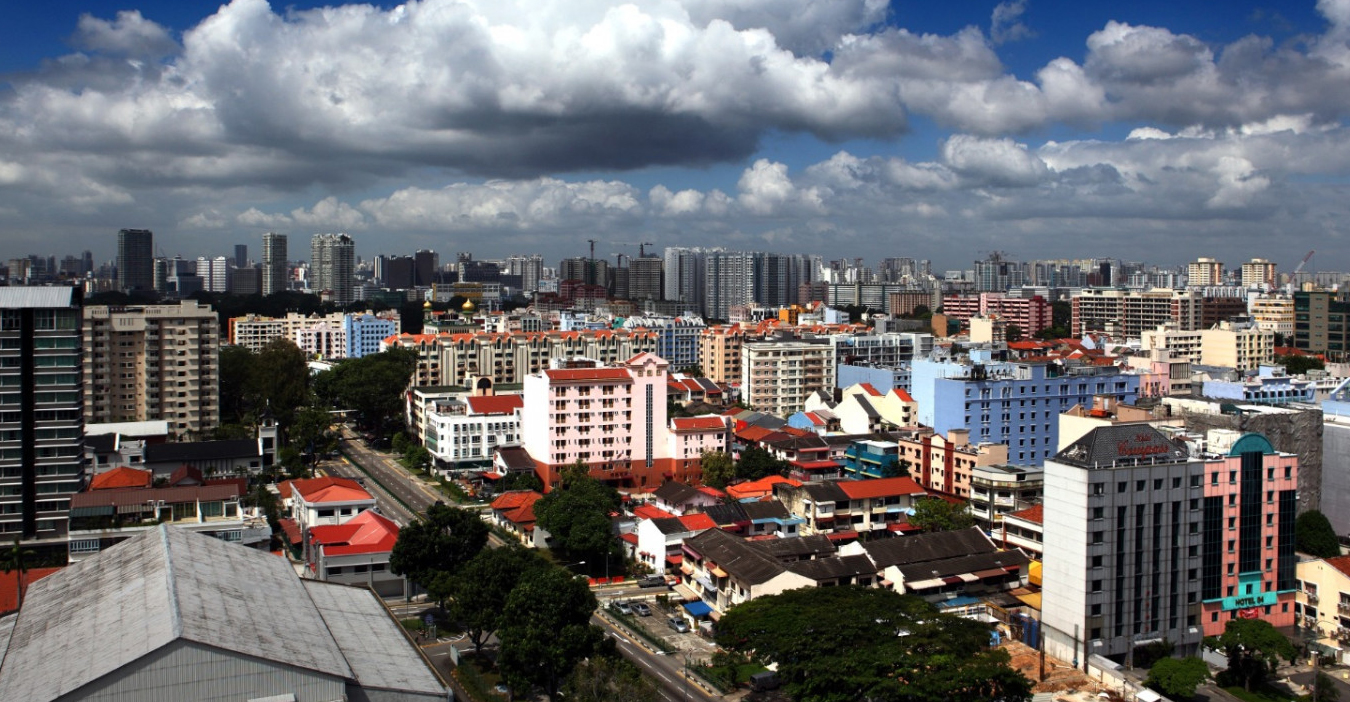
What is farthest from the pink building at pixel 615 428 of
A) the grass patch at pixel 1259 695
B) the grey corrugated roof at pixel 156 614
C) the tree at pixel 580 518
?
the grass patch at pixel 1259 695

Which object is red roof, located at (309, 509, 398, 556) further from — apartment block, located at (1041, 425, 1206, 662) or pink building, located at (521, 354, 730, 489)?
apartment block, located at (1041, 425, 1206, 662)

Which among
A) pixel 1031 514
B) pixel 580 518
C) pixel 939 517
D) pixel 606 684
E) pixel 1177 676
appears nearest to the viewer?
→ pixel 606 684

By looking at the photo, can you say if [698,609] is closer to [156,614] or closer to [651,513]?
[651,513]

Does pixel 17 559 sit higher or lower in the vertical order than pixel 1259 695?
higher

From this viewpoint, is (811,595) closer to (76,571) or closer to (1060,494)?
(1060,494)

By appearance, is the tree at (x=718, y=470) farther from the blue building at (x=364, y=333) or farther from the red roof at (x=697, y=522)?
the blue building at (x=364, y=333)

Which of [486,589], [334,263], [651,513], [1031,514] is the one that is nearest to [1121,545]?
[1031,514]

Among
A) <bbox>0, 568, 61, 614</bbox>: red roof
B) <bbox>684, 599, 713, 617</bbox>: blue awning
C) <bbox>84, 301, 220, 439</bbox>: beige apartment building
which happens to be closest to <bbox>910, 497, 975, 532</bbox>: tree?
<bbox>684, 599, 713, 617</bbox>: blue awning
